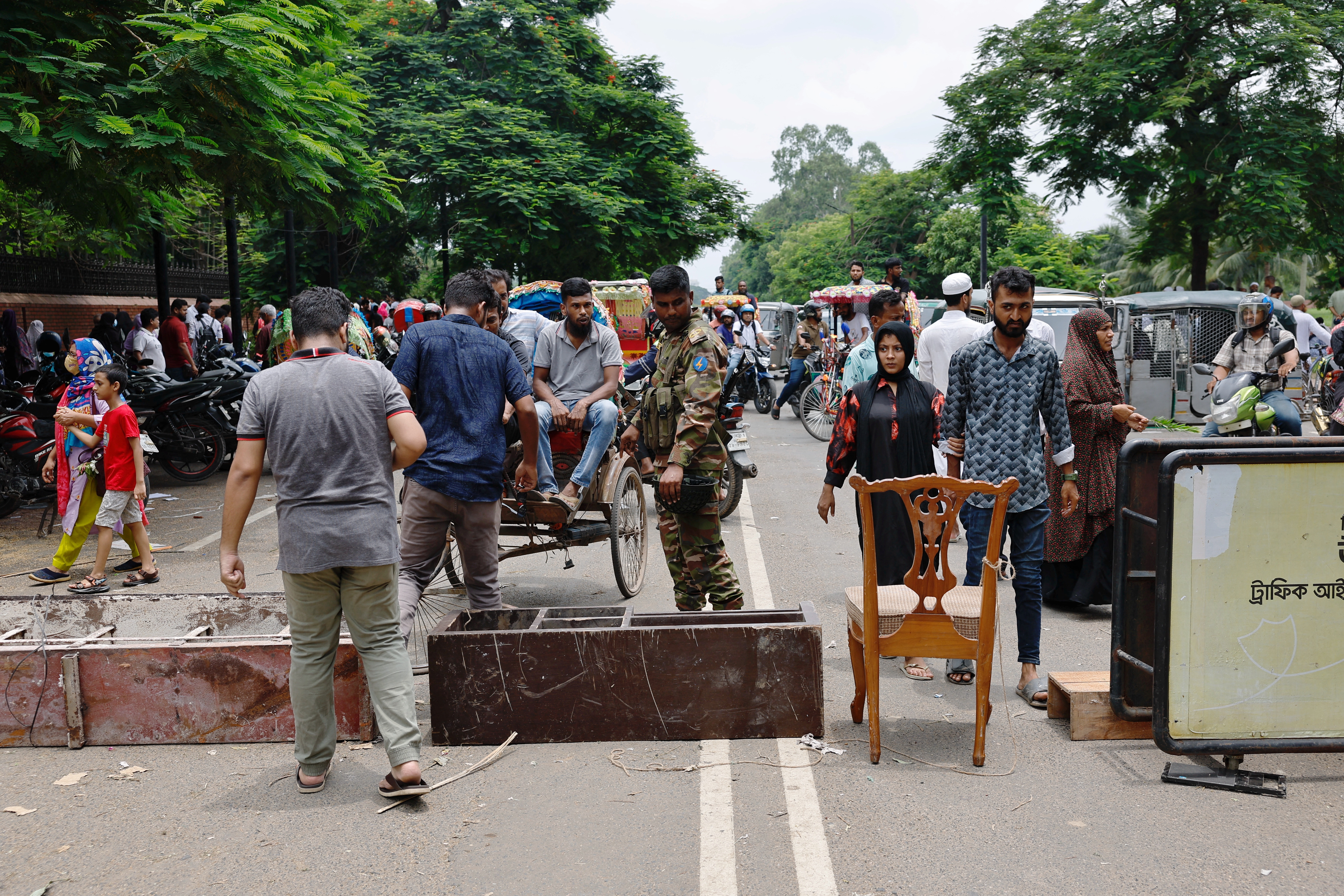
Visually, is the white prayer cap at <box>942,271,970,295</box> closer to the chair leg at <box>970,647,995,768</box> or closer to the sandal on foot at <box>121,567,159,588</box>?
the chair leg at <box>970,647,995,768</box>

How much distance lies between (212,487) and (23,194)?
366 cm

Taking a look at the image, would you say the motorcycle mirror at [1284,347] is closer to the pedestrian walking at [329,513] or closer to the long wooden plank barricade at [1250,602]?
the long wooden plank barricade at [1250,602]

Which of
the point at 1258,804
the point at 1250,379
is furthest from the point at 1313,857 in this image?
the point at 1250,379

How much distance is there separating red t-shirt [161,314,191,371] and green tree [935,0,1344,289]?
1948 cm

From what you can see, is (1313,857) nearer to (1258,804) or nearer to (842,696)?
(1258,804)

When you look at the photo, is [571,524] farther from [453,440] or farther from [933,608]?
[933,608]

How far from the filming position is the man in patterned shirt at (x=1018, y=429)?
5.20m

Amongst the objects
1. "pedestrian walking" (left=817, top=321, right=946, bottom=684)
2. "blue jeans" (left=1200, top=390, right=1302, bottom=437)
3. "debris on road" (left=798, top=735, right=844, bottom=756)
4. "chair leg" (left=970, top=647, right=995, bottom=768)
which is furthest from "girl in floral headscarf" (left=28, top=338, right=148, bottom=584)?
"blue jeans" (left=1200, top=390, right=1302, bottom=437)

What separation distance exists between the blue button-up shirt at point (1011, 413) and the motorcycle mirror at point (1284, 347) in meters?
5.47

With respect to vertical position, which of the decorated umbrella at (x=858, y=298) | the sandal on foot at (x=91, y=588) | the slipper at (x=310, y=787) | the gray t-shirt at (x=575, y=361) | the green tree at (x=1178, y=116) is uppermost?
the green tree at (x=1178, y=116)

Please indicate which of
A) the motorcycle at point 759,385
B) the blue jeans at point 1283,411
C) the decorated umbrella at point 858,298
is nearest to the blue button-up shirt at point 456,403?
the blue jeans at point 1283,411

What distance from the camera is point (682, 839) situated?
3842 millimetres

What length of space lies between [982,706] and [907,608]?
19.2 inches

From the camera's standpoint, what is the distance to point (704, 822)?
3965mm
